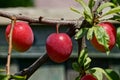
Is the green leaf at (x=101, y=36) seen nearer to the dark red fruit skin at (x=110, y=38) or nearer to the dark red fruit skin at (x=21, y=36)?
the dark red fruit skin at (x=110, y=38)

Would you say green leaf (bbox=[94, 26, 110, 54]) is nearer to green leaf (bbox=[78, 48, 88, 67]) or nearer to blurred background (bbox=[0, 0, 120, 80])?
green leaf (bbox=[78, 48, 88, 67])

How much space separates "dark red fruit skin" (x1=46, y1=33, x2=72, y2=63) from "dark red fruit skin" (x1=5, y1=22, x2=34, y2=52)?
49mm

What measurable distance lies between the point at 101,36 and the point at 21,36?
0.55 ft

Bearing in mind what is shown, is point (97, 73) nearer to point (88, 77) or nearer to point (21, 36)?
point (88, 77)

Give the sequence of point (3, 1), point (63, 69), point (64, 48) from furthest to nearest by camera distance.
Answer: point (3, 1), point (63, 69), point (64, 48)

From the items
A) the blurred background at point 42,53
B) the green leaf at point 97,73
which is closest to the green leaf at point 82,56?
the green leaf at point 97,73

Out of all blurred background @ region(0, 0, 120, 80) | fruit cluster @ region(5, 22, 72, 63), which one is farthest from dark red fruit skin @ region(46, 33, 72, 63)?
blurred background @ region(0, 0, 120, 80)

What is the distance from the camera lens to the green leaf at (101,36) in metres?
0.93

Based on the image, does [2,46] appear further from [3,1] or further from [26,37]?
[3,1]

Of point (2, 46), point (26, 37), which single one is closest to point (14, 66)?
point (2, 46)

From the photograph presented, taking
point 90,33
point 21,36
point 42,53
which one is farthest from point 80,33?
point 42,53

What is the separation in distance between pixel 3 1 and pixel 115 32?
5404mm

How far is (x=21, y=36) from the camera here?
983mm

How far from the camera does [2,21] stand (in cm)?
327
